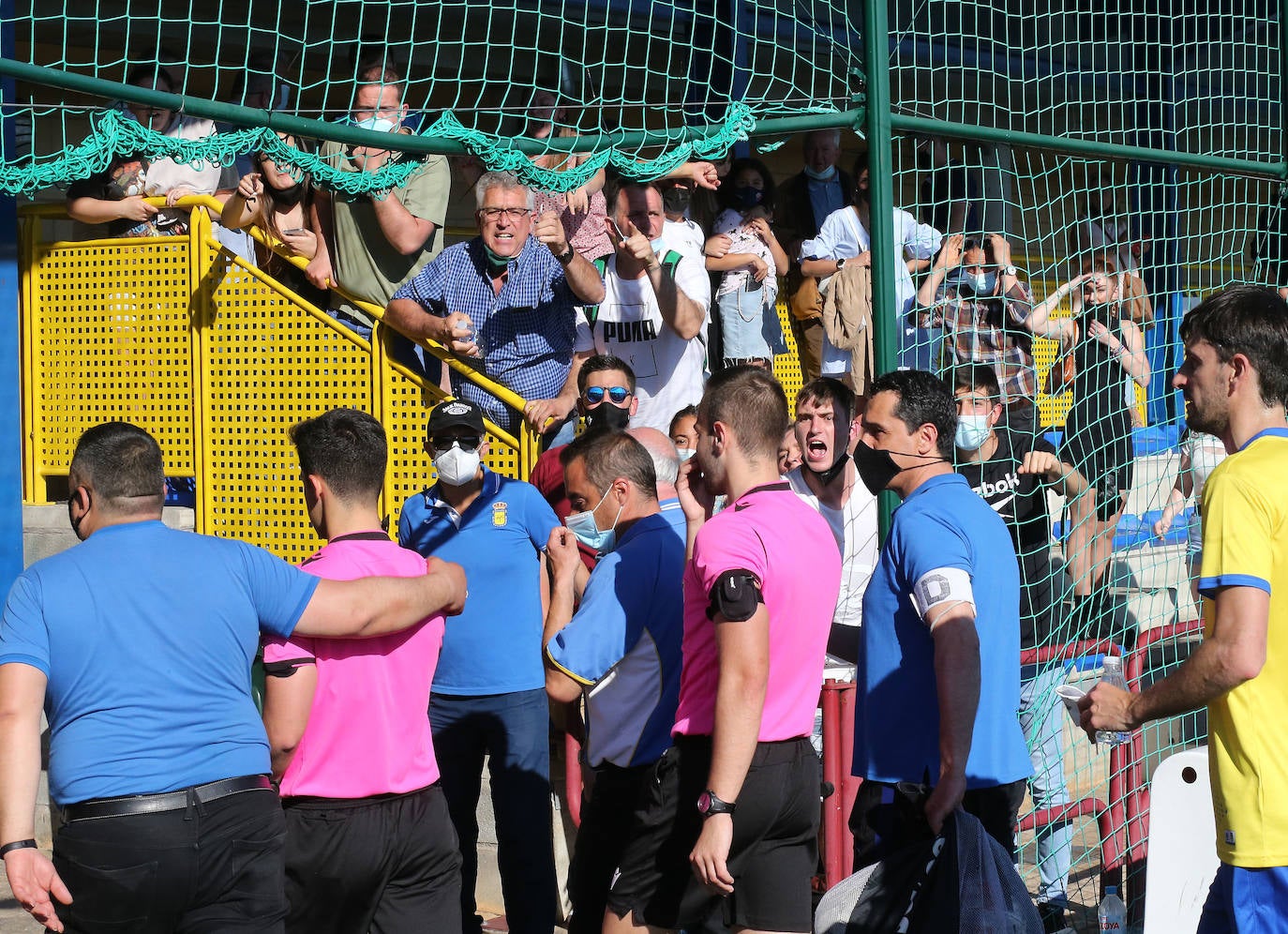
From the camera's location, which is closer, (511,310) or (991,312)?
(511,310)

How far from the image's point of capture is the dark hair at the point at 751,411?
3.92 meters

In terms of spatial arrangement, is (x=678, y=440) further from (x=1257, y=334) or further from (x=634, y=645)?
(x=1257, y=334)

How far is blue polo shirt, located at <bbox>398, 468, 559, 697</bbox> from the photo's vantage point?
5.12m

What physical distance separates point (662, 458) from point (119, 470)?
6.32 feet

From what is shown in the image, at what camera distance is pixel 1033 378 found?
269 inches

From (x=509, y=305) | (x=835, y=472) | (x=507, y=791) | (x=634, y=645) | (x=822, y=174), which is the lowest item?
(x=507, y=791)

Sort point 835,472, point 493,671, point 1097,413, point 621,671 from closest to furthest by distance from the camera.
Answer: point 621,671 < point 493,671 < point 835,472 < point 1097,413

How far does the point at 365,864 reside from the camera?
143 inches

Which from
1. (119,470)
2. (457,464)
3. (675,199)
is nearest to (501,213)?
(675,199)

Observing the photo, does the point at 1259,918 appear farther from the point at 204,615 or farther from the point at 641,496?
the point at 204,615

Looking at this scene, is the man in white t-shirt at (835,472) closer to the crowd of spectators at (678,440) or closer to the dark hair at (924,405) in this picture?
the crowd of spectators at (678,440)

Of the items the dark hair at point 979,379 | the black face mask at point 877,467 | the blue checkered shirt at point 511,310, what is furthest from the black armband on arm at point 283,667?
the dark hair at point 979,379

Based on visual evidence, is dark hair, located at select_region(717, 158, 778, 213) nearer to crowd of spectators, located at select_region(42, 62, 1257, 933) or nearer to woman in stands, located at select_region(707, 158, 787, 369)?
crowd of spectators, located at select_region(42, 62, 1257, 933)

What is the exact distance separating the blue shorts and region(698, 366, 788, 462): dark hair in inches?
62.5
